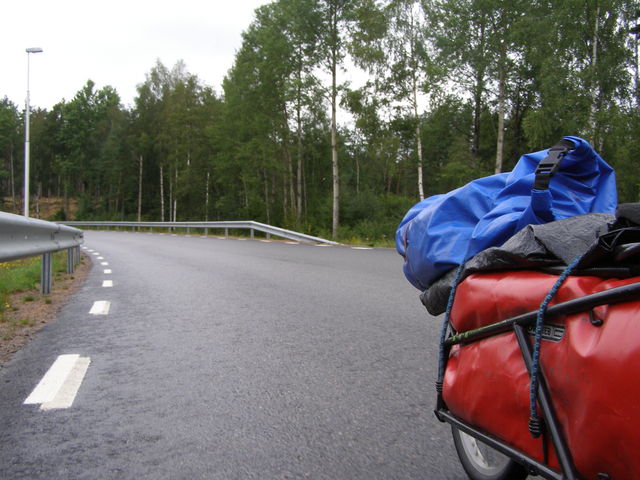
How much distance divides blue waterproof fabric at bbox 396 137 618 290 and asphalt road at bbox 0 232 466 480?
2.96 feet

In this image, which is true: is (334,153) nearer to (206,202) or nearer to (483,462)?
(206,202)

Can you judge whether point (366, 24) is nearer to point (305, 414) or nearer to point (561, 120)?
point (561, 120)

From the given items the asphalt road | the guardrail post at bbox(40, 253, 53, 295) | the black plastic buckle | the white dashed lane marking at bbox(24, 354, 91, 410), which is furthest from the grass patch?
the black plastic buckle

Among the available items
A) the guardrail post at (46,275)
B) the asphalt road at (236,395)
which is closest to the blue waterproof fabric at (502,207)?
the asphalt road at (236,395)

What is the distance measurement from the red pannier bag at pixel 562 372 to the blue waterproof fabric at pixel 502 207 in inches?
8.6

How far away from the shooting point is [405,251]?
2846 millimetres

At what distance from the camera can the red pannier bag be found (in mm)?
1454

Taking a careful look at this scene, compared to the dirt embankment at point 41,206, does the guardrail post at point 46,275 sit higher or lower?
lower

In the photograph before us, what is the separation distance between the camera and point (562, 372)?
1.68 meters

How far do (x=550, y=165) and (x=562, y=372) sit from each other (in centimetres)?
88

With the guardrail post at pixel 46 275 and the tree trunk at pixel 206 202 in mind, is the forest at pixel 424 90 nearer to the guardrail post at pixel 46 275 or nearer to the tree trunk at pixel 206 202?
the tree trunk at pixel 206 202

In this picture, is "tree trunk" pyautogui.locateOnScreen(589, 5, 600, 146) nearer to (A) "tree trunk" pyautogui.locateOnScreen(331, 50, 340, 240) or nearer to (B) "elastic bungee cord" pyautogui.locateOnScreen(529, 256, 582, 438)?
(A) "tree trunk" pyautogui.locateOnScreen(331, 50, 340, 240)

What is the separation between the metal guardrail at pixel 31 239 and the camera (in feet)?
18.1

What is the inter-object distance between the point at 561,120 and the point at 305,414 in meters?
24.7
